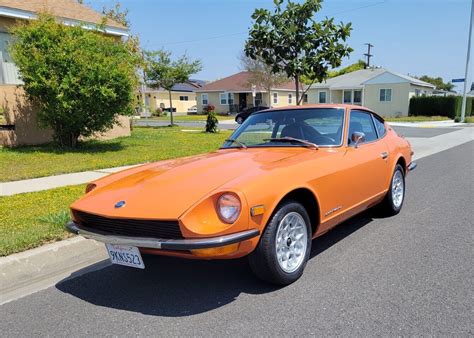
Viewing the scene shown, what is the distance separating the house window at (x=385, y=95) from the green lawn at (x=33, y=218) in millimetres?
36843

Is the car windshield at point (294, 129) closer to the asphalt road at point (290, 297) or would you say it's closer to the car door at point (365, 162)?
the car door at point (365, 162)

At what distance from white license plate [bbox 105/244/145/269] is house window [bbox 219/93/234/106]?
45.3 meters

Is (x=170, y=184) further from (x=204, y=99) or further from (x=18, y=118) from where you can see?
(x=204, y=99)

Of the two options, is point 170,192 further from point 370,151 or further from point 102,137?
point 102,137

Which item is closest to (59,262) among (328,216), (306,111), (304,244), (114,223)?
(114,223)

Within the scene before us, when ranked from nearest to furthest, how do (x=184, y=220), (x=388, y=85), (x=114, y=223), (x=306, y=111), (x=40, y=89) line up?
1. (x=184, y=220)
2. (x=114, y=223)
3. (x=306, y=111)
4. (x=40, y=89)
5. (x=388, y=85)

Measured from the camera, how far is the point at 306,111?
4.85 m

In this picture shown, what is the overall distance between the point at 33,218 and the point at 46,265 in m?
1.29

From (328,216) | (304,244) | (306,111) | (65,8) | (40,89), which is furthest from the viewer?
(65,8)

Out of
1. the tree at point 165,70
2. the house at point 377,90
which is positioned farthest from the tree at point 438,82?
the tree at point 165,70

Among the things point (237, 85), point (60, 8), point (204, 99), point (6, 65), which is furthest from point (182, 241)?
point (204, 99)

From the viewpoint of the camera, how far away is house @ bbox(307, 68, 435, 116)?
38.1 m

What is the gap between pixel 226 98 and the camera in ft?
158

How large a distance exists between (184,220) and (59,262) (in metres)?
2.03
